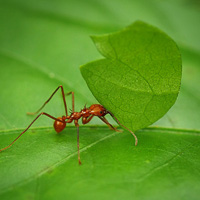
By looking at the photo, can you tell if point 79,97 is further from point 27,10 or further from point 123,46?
Answer: point 27,10

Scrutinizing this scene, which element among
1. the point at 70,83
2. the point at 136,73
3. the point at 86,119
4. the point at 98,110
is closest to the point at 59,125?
the point at 86,119

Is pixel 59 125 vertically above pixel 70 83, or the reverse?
pixel 70 83

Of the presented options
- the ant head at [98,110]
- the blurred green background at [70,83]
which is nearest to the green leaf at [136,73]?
the ant head at [98,110]

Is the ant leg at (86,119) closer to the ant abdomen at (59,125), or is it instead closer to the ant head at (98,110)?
the ant head at (98,110)

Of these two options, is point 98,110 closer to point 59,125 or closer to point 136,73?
point 59,125

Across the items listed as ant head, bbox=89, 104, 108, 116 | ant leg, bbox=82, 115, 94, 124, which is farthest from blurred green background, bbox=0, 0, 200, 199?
ant head, bbox=89, 104, 108, 116

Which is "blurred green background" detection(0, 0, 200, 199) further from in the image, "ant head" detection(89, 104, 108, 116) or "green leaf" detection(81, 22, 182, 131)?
"green leaf" detection(81, 22, 182, 131)
